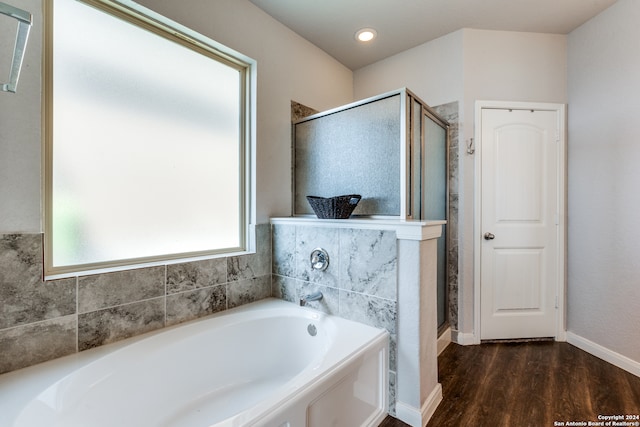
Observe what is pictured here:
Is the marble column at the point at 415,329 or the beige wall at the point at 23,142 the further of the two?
A: the marble column at the point at 415,329

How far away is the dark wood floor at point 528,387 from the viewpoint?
156 centimetres

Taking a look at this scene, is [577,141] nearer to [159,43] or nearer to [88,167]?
[159,43]

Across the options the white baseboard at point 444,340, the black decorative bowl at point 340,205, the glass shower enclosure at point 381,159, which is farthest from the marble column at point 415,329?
the white baseboard at point 444,340

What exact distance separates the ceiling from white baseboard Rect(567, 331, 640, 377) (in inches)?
100

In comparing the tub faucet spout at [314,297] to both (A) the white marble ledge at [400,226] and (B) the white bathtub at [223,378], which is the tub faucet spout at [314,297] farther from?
(A) the white marble ledge at [400,226]

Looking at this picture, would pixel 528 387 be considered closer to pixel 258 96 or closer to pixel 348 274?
pixel 348 274

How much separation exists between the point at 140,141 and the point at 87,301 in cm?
89

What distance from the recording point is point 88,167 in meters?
1.47

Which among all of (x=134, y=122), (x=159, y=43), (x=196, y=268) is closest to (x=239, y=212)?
(x=196, y=268)

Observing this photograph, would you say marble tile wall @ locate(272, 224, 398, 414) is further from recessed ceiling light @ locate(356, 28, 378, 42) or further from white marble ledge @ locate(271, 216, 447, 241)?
recessed ceiling light @ locate(356, 28, 378, 42)

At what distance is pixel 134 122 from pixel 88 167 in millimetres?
352

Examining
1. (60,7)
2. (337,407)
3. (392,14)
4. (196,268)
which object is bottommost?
(337,407)

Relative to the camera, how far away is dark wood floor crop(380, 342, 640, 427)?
156 cm

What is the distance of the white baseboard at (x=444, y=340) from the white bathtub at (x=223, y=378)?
3.15 feet
